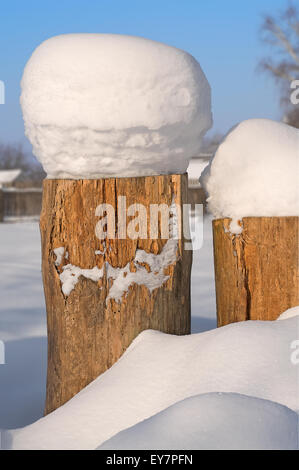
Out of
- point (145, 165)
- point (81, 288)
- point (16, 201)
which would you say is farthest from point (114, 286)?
point (16, 201)

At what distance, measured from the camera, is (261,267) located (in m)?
2.03

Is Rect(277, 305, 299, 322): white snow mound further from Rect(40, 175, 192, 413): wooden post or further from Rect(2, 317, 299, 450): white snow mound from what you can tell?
Rect(40, 175, 192, 413): wooden post

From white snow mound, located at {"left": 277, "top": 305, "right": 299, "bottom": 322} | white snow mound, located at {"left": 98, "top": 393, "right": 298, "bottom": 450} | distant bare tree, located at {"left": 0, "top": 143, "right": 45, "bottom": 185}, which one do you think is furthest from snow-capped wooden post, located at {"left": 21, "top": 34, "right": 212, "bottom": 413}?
distant bare tree, located at {"left": 0, "top": 143, "right": 45, "bottom": 185}

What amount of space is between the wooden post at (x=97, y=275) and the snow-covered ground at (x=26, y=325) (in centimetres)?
53

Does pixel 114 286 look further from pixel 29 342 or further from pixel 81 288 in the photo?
pixel 29 342

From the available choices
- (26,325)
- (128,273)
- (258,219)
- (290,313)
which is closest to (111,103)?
(128,273)

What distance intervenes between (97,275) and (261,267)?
2.12 feet

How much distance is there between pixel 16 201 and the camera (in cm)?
1789

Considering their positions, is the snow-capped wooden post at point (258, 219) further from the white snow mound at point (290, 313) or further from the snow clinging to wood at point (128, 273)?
the snow clinging to wood at point (128, 273)

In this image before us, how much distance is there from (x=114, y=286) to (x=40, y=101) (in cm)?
72

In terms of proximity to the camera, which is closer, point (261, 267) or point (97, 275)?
point (97, 275)

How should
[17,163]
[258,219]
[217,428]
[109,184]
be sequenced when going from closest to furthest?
1. [217,428]
2. [109,184]
3. [258,219]
4. [17,163]

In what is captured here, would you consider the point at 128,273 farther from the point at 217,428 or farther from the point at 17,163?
the point at 17,163
